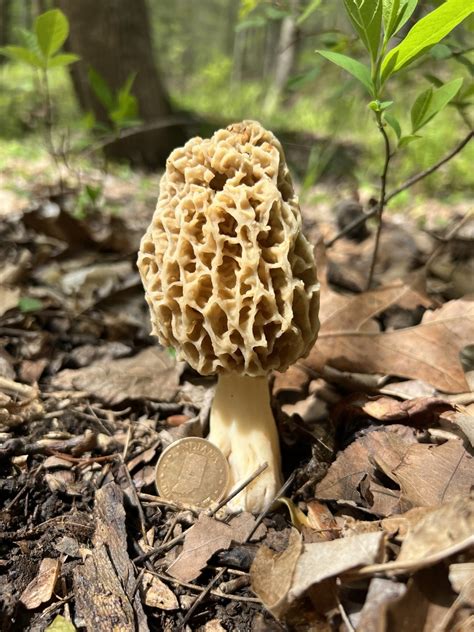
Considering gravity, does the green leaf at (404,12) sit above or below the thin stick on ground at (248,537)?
above

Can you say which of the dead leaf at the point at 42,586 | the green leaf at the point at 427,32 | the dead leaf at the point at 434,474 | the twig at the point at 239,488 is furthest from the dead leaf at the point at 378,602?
the green leaf at the point at 427,32

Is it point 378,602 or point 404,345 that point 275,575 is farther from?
point 404,345

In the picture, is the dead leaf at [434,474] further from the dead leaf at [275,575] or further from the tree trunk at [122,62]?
the tree trunk at [122,62]

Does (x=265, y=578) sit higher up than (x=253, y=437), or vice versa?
(x=265, y=578)

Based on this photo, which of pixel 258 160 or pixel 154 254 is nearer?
pixel 258 160

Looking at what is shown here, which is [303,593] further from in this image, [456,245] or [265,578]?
[456,245]

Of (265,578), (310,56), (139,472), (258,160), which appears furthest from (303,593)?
(310,56)

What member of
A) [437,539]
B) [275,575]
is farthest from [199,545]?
[437,539]
